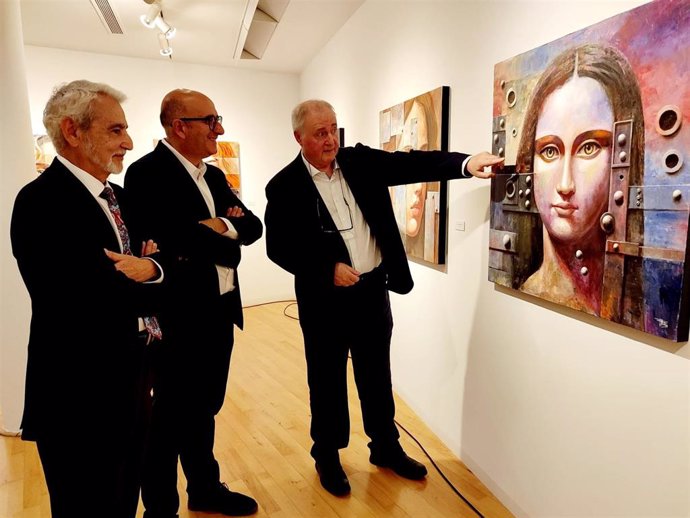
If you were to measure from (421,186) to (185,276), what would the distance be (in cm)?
148

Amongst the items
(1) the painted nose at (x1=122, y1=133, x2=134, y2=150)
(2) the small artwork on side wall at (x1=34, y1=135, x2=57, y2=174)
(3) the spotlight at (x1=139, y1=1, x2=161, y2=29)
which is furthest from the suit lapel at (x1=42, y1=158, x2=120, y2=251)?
(2) the small artwork on side wall at (x1=34, y1=135, x2=57, y2=174)

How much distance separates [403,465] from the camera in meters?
2.25

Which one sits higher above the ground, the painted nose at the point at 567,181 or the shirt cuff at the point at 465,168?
the shirt cuff at the point at 465,168

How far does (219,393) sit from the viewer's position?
6.30 feet

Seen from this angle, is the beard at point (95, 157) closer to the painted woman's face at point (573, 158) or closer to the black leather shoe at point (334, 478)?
the painted woman's face at point (573, 158)

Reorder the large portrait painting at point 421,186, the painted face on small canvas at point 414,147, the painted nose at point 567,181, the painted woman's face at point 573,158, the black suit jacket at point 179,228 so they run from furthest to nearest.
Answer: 1. the painted face on small canvas at point 414,147
2. the large portrait painting at point 421,186
3. the black suit jacket at point 179,228
4. the painted nose at point 567,181
5. the painted woman's face at point 573,158

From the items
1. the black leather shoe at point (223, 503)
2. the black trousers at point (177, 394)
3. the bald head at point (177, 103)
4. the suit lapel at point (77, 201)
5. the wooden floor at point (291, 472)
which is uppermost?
the bald head at point (177, 103)

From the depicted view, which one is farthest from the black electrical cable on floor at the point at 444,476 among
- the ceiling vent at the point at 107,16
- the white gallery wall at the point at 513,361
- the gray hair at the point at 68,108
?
the ceiling vent at the point at 107,16

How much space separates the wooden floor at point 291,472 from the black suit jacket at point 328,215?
927 mm

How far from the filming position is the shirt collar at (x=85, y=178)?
1.32 meters

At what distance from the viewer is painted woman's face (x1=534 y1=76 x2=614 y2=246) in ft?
4.63

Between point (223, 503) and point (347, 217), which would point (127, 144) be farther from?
point (223, 503)

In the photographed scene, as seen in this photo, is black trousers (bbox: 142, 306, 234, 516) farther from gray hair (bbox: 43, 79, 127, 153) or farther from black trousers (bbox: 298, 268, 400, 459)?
gray hair (bbox: 43, 79, 127, 153)

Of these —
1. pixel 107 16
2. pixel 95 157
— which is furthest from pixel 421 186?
pixel 107 16
